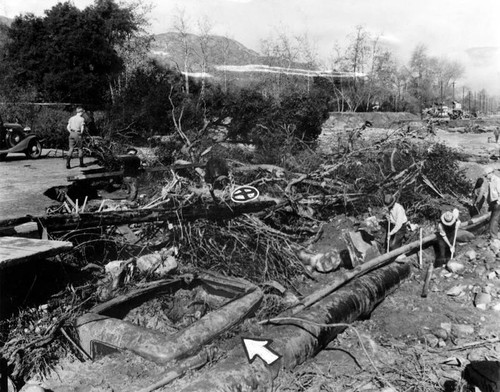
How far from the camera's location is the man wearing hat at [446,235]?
7340 millimetres

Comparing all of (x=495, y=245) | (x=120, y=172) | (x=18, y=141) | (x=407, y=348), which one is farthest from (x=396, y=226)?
(x=18, y=141)

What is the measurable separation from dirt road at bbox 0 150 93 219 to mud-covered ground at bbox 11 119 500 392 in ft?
13.1

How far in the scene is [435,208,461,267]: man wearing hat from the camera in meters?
7.34

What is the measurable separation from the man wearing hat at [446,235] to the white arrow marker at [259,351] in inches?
172

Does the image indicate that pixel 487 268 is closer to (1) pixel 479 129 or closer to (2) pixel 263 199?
(2) pixel 263 199

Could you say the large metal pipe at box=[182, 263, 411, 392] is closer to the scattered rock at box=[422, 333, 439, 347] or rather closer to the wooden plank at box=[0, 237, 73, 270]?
the scattered rock at box=[422, 333, 439, 347]

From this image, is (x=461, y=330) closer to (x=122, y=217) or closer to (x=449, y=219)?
(x=449, y=219)

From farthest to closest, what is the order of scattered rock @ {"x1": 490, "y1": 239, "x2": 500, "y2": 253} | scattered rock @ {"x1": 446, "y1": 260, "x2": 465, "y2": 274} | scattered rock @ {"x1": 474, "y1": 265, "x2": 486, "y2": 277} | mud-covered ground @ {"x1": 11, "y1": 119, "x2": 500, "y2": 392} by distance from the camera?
scattered rock @ {"x1": 490, "y1": 239, "x2": 500, "y2": 253}
scattered rock @ {"x1": 446, "y1": 260, "x2": 465, "y2": 274}
scattered rock @ {"x1": 474, "y1": 265, "x2": 486, "y2": 277}
mud-covered ground @ {"x1": 11, "y1": 119, "x2": 500, "y2": 392}

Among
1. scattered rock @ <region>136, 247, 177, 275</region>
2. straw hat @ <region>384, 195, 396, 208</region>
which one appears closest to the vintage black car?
scattered rock @ <region>136, 247, 177, 275</region>

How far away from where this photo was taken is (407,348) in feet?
16.4

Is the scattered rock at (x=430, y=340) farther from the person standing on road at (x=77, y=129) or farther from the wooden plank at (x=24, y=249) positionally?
the person standing on road at (x=77, y=129)

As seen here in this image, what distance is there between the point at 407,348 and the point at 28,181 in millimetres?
8060

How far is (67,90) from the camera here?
19.7 metres

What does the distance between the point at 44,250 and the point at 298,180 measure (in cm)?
480
